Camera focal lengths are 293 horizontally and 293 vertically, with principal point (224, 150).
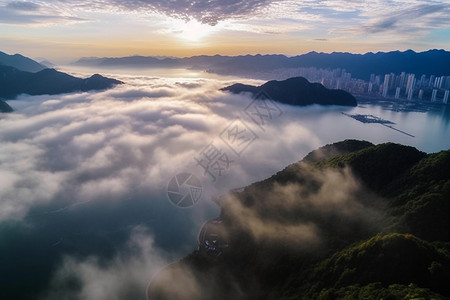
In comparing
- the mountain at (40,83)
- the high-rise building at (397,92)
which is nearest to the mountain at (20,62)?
the mountain at (40,83)

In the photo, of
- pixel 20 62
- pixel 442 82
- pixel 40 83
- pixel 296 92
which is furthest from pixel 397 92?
pixel 20 62

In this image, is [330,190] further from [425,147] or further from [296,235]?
[425,147]

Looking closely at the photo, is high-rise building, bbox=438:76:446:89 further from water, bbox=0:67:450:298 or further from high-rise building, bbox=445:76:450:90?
water, bbox=0:67:450:298

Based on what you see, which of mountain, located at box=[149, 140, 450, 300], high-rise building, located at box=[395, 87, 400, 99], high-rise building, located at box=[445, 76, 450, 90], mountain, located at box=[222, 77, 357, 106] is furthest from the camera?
high-rise building, located at box=[445, 76, 450, 90]

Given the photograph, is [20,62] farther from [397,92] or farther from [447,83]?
[447,83]

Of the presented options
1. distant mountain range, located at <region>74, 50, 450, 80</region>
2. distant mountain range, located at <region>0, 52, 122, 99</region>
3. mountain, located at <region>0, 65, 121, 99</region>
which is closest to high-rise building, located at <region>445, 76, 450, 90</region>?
distant mountain range, located at <region>74, 50, 450, 80</region>

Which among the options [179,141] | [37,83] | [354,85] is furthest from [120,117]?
[354,85]

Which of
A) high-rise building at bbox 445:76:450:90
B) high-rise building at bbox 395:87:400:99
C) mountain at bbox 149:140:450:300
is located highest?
high-rise building at bbox 445:76:450:90
